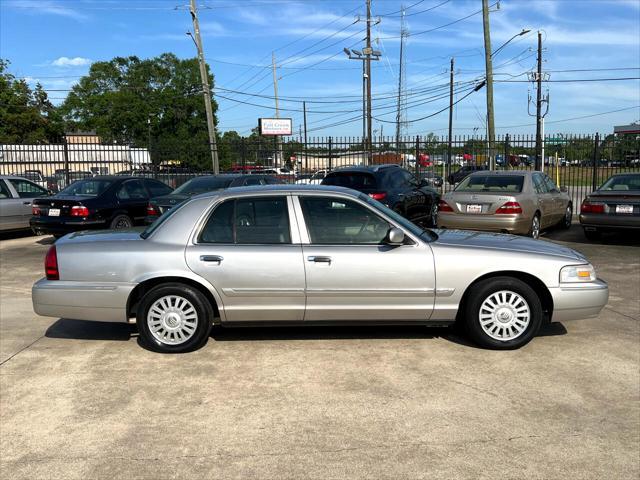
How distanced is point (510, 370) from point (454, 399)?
0.81 metres

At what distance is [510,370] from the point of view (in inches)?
191

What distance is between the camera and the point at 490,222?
35.7 feet

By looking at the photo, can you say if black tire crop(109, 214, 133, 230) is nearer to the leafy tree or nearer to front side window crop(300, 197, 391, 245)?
front side window crop(300, 197, 391, 245)

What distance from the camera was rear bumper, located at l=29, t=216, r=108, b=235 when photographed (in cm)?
1181

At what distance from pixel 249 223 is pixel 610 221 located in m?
8.54

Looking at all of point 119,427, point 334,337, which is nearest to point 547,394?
point 334,337

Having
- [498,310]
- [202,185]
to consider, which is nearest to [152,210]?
[202,185]

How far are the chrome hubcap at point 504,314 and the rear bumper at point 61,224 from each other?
905 centimetres

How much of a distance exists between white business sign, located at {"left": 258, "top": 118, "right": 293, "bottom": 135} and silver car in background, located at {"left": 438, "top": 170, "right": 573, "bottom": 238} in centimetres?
3116

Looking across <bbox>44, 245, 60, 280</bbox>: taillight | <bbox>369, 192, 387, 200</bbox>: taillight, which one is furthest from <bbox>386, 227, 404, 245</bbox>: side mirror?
<bbox>369, 192, 387, 200</bbox>: taillight

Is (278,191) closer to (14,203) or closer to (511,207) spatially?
(511,207)

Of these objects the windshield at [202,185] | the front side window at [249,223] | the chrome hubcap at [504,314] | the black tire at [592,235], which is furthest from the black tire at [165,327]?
the black tire at [592,235]

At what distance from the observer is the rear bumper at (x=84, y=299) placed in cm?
521

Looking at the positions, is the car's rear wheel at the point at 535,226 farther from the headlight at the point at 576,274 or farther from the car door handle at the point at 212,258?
the car door handle at the point at 212,258
